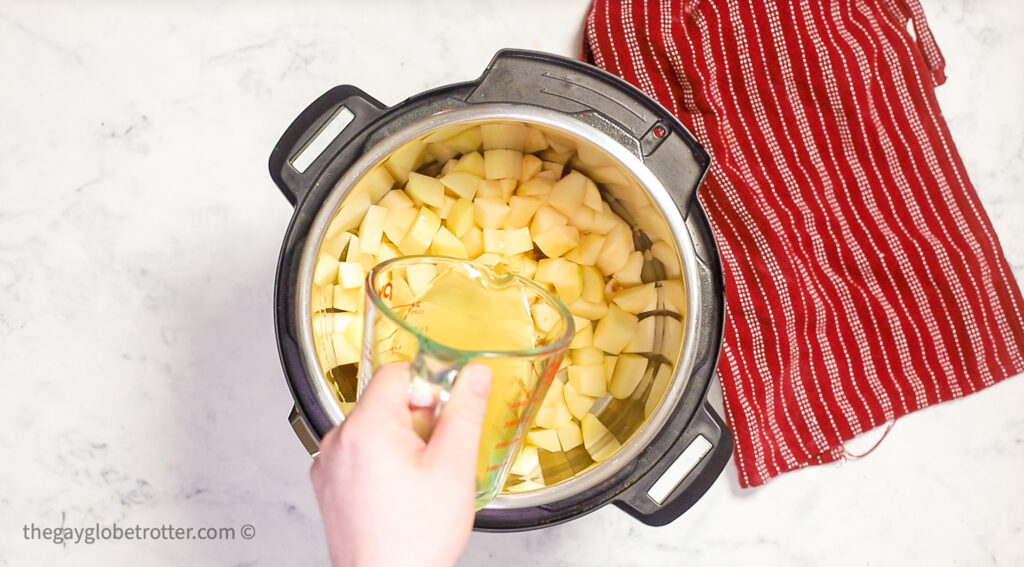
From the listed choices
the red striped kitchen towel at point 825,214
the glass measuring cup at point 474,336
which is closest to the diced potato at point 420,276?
the glass measuring cup at point 474,336

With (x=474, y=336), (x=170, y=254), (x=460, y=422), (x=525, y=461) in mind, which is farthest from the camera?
(x=170, y=254)

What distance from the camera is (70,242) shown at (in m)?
1.01

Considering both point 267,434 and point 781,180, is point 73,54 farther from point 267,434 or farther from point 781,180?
point 781,180

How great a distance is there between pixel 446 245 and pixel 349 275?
0.11m

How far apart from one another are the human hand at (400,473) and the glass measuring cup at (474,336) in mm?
30

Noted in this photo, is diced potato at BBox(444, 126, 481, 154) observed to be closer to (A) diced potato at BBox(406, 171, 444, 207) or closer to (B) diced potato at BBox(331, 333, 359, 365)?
(A) diced potato at BBox(406, 171, 444, 207)

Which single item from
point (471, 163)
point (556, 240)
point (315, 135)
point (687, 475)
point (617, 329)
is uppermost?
point (315, 135)

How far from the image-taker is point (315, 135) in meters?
0.78

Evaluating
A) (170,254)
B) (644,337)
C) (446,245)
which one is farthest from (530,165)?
(170,254)

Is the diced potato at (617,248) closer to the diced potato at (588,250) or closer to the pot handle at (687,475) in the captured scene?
the diced potato at (588,250)

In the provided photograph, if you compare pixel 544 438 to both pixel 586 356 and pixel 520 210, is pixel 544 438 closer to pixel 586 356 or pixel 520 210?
pixel 586 356

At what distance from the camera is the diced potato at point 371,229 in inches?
33.8

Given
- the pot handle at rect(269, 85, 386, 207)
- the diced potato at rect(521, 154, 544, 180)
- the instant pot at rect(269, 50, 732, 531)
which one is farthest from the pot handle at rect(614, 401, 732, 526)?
the pot handle at rect(269, 85, 386, 207)

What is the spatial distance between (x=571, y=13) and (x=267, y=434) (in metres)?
0.67
